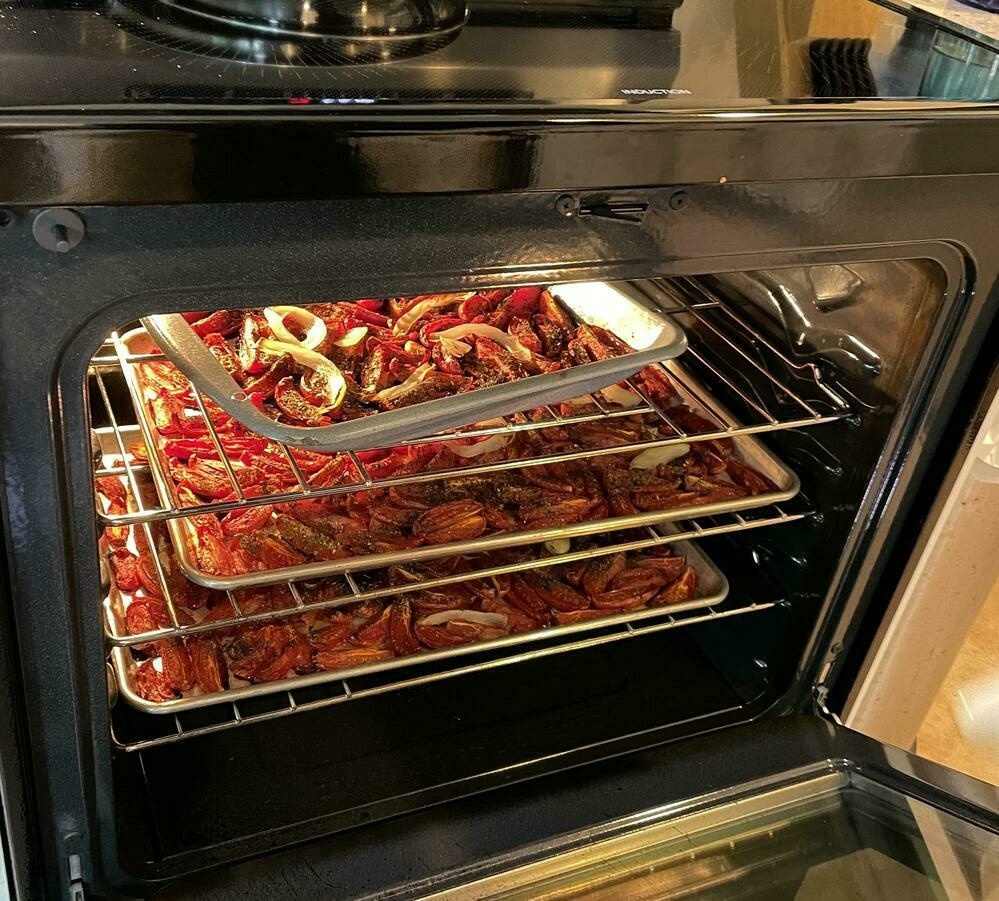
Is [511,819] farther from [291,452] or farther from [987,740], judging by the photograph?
[987,740]

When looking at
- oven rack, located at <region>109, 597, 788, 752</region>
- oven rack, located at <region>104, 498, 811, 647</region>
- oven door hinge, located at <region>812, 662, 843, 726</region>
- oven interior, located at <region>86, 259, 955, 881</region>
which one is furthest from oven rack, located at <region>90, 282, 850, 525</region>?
oven door hinge, located at <region>812, 662, 843, 726</region>

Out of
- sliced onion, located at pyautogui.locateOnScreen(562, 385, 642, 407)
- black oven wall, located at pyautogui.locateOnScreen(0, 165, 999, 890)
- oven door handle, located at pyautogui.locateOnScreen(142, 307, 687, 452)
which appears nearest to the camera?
black oven wall, located at pyautogui.locateOnScreen(0, 165, 999, 890)

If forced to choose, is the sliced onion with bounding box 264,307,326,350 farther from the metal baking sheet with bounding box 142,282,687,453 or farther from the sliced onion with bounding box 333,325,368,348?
the metal baking sheet with bounding box 142,282,687,453

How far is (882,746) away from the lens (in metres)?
1.13

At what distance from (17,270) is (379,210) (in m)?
0.24

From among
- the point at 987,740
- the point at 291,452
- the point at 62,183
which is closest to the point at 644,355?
the point at 291,452

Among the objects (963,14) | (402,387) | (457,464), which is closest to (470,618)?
(457,464)

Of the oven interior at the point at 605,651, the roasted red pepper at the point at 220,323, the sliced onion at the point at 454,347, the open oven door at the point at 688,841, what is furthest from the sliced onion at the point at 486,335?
the open oven door at the point at 688,841

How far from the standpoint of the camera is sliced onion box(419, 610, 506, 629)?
119cm

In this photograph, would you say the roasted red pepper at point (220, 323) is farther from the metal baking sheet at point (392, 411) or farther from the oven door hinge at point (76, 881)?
the oven door hinge at point (76, 881)

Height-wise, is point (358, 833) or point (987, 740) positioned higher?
point (358, 833)

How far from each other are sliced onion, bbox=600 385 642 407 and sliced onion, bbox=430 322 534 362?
0.12 meters

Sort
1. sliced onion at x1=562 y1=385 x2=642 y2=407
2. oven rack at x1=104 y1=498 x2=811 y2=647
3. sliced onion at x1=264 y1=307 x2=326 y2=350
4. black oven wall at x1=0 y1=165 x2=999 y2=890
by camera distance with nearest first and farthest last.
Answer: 1. black oven wall at x1=0 y1=165 x2=999 y2=890
2. oven rack at x1=104 y1=498 x2=811 y2=647
3. sliced onion at x1=264 y1=307 x2=326 y2=350
4. sliced onion at x1=562 y1=385 x2=642 y2=407

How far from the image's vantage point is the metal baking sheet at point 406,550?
99 cm
